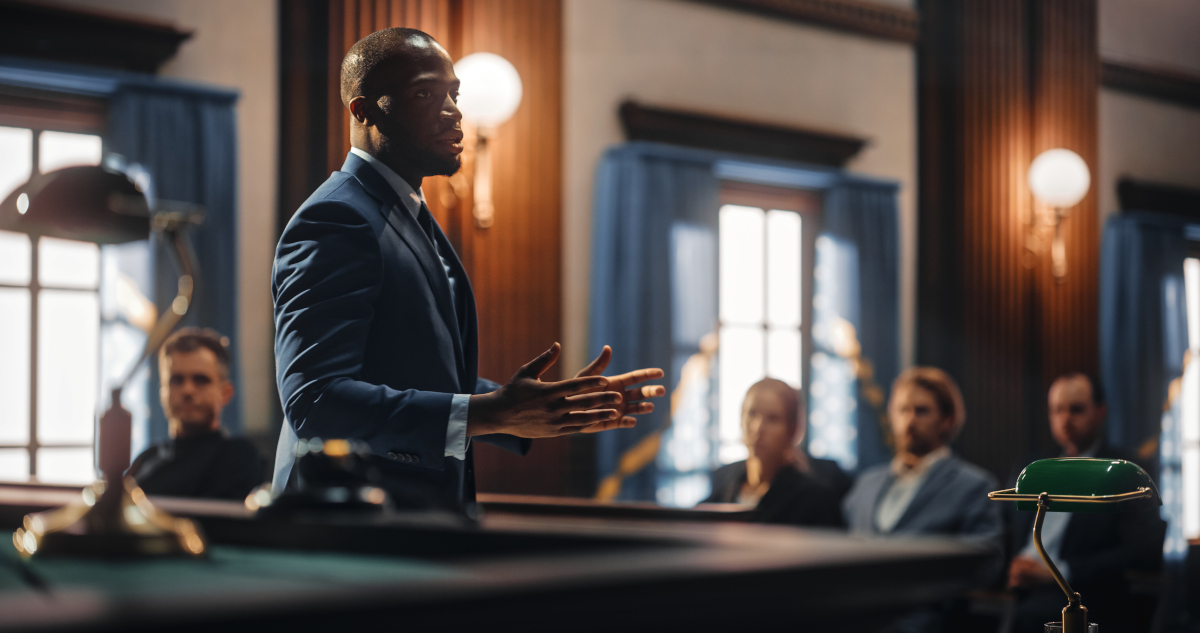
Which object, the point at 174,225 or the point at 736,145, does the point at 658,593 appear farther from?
the point at 736,145

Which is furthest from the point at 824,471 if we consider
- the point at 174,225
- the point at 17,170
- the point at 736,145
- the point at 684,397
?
the point at 174,225

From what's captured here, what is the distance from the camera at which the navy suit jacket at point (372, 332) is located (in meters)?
1.36

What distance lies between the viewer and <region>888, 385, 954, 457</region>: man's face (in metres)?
4.05

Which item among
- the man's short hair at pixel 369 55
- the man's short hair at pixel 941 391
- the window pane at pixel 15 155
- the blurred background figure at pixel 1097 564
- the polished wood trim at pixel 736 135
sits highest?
the polished wood trim at pixel 736 135

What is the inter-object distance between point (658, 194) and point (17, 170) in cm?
281

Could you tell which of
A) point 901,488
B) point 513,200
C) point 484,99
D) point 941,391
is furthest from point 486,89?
point 901,488

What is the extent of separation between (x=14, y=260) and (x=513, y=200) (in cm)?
204

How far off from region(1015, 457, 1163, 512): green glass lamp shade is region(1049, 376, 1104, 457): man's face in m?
3.08

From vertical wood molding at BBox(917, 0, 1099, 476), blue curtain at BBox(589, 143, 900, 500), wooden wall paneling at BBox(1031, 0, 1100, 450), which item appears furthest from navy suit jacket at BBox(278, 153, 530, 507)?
wooden wall paneling at BBox(1031, 0, 1100, 450)

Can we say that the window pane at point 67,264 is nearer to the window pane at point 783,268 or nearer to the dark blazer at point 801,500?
the dark blazer at point 801,500

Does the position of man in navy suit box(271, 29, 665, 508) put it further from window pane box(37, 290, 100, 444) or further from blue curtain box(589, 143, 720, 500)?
blue curtain box(589, 143, 720, 500)

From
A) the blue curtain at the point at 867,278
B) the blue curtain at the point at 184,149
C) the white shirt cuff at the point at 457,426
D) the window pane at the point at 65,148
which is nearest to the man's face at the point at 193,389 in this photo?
the blue curtain at the point at 184,149

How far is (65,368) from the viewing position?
4.30 meters

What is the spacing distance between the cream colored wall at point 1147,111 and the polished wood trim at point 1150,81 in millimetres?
39
